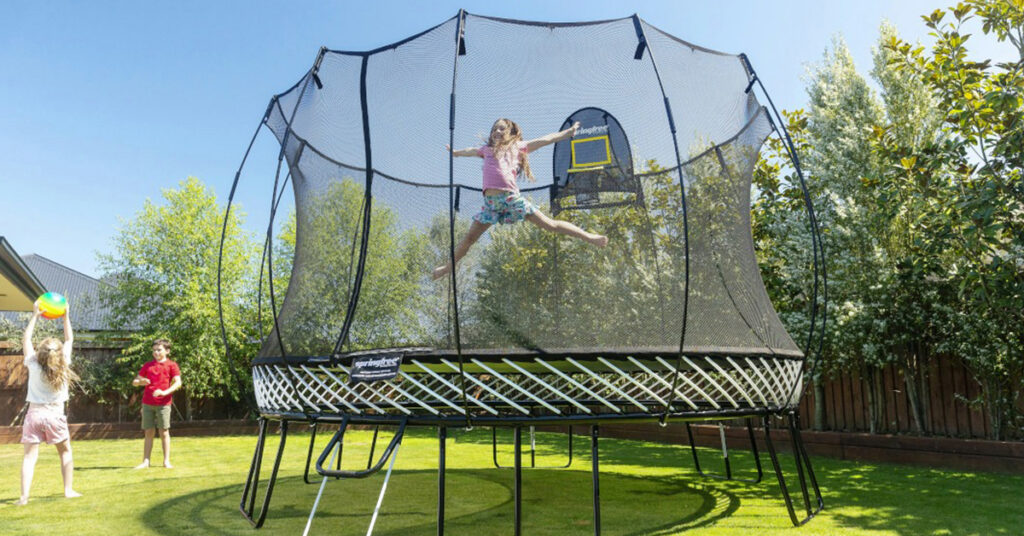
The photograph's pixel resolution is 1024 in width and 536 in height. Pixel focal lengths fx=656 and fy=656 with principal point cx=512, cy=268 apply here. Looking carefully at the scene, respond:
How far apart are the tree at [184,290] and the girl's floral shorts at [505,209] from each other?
850 cm

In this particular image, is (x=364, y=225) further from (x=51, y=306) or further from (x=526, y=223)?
(x=51, y=306)

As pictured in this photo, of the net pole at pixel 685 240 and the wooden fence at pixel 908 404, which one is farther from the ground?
the net pole at pixel 685 240

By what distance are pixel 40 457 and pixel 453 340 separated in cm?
570

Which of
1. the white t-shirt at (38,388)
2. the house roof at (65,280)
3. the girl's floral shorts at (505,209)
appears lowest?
the white t-shirt at (38,388)

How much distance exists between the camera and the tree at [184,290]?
10.5 meters

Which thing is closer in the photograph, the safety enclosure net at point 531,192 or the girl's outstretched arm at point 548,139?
the safety enclosure net at point 531,192

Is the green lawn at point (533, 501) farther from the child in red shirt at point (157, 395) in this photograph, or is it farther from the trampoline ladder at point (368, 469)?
the trampoline ladder at point (368, 469)

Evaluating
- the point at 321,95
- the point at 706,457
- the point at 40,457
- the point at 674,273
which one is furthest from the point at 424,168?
the point at 40,457

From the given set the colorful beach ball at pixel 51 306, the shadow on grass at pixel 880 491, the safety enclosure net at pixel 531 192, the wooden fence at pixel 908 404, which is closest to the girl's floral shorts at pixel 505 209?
the safety enclosure net at pixel 531 192

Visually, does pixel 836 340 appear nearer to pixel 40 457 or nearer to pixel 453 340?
pixel 453 340

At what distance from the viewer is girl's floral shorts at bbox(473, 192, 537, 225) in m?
3.20

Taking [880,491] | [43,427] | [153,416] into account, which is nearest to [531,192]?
[880,491]

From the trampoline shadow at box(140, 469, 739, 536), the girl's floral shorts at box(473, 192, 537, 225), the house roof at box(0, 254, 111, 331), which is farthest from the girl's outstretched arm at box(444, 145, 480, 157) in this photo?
the house roof at box(0, 254, 111, 331)

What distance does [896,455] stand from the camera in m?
5.55
